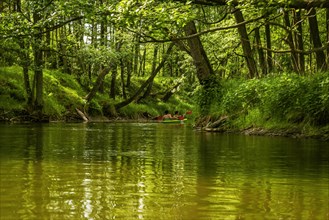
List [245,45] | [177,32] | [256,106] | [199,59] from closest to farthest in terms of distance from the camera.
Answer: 1. [256,106]
2. [245,45]
3. [199,59]
4. [177,32]

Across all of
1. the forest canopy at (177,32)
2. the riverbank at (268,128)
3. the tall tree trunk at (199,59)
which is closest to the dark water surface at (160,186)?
the forest canopy at (177,32)

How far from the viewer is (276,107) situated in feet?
45.0

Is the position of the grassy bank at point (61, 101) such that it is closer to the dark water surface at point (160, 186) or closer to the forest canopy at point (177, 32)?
the forest canopy at point (177, 32)

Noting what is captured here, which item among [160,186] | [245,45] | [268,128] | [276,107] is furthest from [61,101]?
[160,186]

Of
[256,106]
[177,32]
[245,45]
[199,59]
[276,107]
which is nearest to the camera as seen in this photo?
[276,107]

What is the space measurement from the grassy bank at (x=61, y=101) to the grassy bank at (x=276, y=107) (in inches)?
264

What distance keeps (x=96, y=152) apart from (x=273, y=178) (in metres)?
3.65

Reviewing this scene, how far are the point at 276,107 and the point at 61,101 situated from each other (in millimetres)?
16334

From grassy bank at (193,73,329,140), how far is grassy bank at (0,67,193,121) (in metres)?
6.70

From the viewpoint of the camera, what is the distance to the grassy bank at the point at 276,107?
12039mm

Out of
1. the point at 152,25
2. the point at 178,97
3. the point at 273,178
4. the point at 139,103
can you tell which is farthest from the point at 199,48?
the point at 178,97

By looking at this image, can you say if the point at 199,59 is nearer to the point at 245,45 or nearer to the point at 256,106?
the point at 245,45

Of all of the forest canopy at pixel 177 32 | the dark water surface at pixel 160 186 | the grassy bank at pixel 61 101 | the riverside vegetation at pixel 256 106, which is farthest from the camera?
the grassy bank at pixel 61 101

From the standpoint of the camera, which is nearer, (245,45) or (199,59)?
(245,45)
